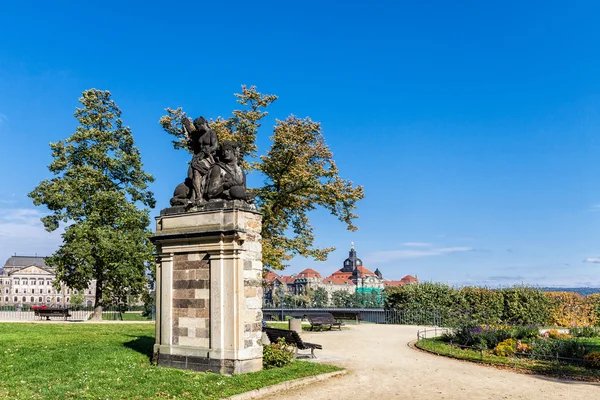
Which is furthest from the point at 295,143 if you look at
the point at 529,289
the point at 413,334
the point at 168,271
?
the point at 529,289

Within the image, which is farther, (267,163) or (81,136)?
(81,136)

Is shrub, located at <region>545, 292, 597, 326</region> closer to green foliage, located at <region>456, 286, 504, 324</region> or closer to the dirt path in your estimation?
green foliage, located at <region>456, 286, 504, 324</region>

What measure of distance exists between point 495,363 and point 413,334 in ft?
33.8

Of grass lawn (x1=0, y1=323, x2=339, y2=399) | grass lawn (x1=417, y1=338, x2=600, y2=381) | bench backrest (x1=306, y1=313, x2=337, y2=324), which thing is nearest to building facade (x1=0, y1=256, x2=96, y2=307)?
bench backrest (x1=306, y1=313, x2=337, y2=324)

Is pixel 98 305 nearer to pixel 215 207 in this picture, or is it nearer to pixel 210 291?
pixel 210 291

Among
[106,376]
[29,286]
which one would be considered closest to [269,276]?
[29,286]

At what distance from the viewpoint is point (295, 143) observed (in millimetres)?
24156

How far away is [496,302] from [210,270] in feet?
82.3

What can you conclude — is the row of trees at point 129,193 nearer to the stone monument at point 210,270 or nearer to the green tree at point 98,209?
the green tree at point 98,209

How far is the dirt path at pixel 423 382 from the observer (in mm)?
10359

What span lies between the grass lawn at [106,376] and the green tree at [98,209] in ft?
53.1

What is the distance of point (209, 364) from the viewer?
1157 centimetres

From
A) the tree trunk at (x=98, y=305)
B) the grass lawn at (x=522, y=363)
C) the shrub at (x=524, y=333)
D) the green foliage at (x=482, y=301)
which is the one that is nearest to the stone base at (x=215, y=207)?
the grass lawn at (x=522, y=363)

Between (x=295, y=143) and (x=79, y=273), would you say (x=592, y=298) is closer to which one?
(x=295, y=143)
